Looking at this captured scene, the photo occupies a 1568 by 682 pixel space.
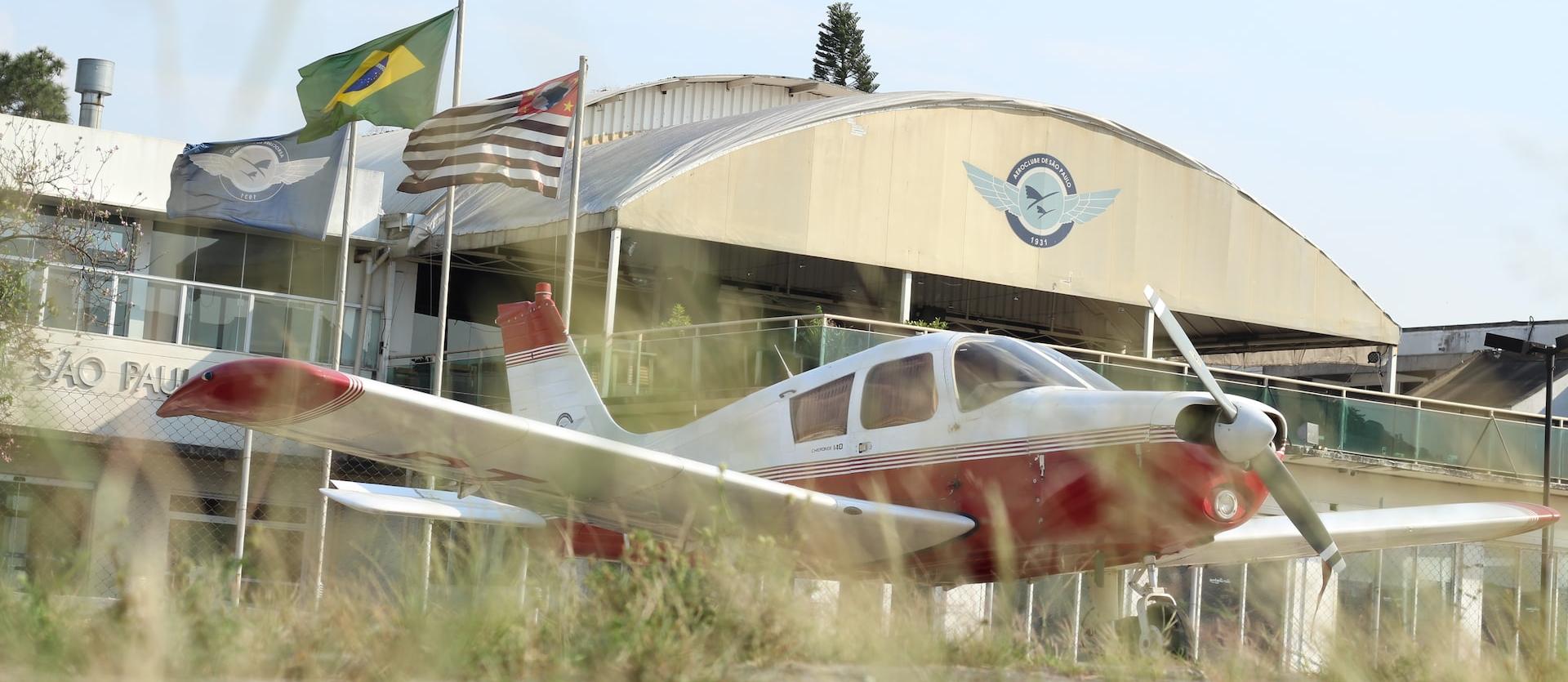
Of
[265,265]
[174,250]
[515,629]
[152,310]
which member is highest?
[174,250]

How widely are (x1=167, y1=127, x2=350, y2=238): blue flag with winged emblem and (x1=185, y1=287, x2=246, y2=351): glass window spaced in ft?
10.0

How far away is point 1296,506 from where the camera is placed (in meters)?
8.32

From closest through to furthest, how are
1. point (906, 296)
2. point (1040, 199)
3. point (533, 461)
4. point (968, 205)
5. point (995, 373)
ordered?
point (533, 461) → point (995, 373) → point (906, 296) → point (968, 205) → point (1040, 199)

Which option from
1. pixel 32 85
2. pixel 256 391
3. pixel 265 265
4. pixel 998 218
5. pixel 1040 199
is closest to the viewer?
pixel 256 391

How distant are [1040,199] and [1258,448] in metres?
17.5

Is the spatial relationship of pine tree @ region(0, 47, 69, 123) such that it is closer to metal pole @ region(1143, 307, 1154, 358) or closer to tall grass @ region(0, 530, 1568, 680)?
metal pole @ region(1143, 307, 1154, 358)

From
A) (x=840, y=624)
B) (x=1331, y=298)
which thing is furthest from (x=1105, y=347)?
(x=840, y=624)

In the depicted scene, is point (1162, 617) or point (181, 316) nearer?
point (1162, 617)

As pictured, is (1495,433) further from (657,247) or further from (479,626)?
(479,626)

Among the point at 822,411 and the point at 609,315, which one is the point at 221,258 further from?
the point at 822,411

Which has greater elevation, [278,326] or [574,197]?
[574,197]

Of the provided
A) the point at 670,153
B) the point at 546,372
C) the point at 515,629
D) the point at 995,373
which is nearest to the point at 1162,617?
the point at 995,373

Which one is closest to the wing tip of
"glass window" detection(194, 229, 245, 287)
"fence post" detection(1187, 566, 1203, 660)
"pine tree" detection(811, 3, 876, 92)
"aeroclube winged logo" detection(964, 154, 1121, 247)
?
"fence post" detection(1187, 566, 1203, 660)

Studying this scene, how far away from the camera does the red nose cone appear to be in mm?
6547
